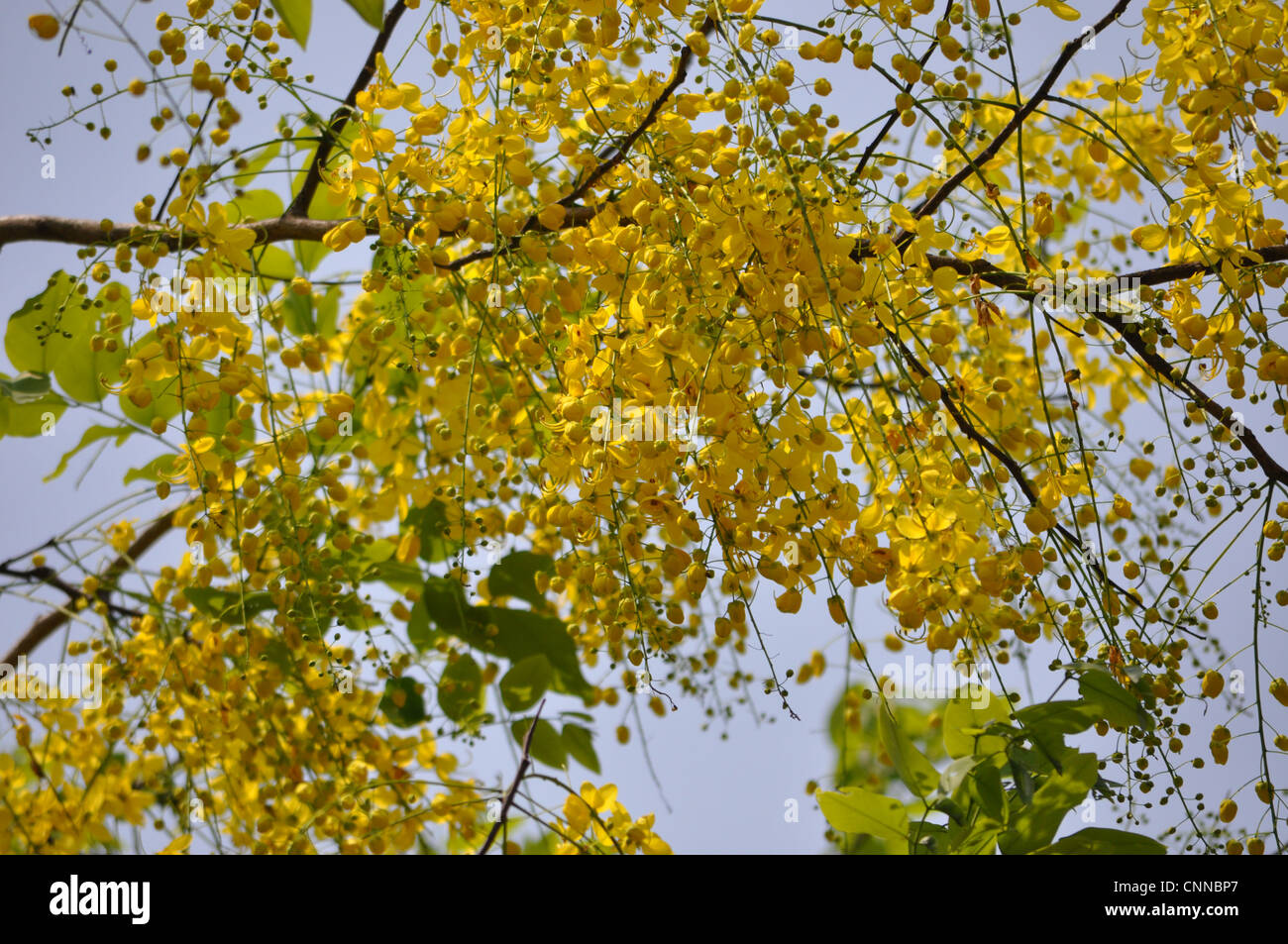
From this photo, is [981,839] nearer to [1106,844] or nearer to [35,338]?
[1106,844]

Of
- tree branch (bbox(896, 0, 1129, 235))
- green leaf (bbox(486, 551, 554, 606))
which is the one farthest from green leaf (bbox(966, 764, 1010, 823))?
green leaf (bbox(486, 551, 554, 606))

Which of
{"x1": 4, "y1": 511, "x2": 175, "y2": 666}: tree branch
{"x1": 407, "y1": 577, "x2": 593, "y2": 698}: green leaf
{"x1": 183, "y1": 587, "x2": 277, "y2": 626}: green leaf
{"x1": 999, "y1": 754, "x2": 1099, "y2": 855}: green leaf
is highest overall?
{"x1": 4, "y1": 511, "x2": 175, "y2": 666}: tree branch

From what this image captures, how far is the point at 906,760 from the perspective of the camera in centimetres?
95

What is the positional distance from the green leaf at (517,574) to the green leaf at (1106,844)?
2.02ft

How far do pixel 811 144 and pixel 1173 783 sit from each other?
58cm

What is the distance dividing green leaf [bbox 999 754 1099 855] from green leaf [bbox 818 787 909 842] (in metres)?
0.10

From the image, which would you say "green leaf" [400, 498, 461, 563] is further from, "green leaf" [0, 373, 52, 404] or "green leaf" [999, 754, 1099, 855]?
"green leaf" [999, 754, 1099, 855]

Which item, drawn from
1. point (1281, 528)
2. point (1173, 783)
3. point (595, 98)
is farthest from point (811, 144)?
point (1173, 783)

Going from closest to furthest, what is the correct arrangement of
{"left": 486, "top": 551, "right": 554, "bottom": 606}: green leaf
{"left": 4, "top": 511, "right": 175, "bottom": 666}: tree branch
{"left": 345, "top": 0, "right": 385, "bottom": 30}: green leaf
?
{"left": 345, "top": 0, "right": 385, "bottom": 30}: green leaf → {"left": 486, "top": 551, "right": 554, "bottom": 606}: green leaf → {"left": 4, "top": 511, "right": 175, "bottom": 666}: tree branch

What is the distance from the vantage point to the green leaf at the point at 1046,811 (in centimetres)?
79

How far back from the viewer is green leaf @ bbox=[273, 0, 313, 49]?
2.63 feet

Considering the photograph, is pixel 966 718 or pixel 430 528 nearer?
pixel 966 718

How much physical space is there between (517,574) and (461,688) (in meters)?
0.14

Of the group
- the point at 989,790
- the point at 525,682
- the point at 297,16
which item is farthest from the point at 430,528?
the point at 989,790
